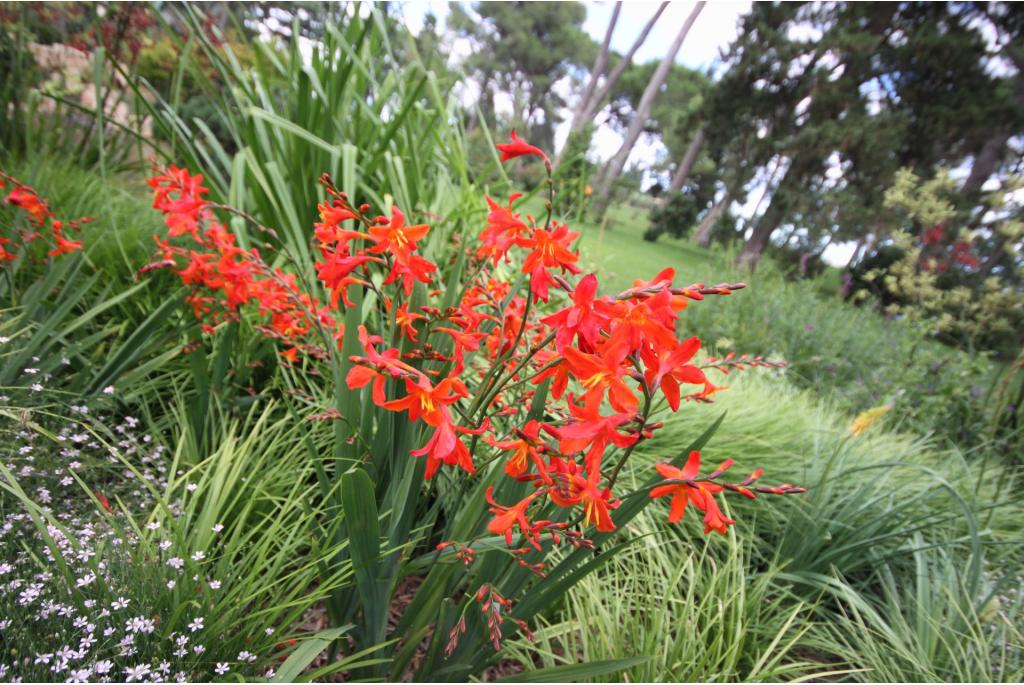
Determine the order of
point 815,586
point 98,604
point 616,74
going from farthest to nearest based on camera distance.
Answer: point 616,74 → point 815,586 → point 98,604

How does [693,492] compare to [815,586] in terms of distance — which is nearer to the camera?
[693,492]

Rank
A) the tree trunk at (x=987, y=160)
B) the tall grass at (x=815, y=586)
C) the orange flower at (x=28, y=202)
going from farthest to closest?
1. the tree trunk at (x=987, y=160)
2. the orange flower at (x=28, y=202)
3. the tall grass at (x=815, y=586)

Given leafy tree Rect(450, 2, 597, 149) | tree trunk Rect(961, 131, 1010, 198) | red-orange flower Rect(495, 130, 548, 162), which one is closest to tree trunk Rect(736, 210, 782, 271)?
tree trunk Rect(961, 131, 1010, 198)

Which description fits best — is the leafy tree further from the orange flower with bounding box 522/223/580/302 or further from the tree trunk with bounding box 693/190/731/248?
the orange flower with bounding box 522/223/580/302

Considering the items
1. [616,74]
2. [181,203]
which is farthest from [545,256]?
[616,74]

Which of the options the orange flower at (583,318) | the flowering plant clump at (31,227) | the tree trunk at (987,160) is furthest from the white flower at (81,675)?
the tree trunk at (987,160)

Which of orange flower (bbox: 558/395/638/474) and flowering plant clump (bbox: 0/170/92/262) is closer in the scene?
orange flower (bbox: 558/395/638/474)

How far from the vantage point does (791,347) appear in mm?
4305

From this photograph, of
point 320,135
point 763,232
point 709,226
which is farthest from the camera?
point 709,226

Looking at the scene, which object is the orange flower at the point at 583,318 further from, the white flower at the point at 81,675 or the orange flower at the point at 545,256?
the white flower at the point at 81,675

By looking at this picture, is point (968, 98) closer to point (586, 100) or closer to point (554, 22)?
point (586, 100)

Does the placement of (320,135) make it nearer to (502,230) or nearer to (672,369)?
(502,230)

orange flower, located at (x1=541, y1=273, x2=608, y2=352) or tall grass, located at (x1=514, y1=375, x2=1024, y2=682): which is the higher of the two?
orange flower, located at (x1=541, y1=273, x2=608, y2=352)

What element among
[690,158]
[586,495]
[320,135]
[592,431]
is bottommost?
[586,495]
